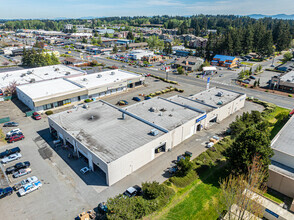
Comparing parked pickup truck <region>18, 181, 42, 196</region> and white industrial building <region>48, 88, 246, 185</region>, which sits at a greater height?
white industrial building <region>48, 88, 246, 185</region>

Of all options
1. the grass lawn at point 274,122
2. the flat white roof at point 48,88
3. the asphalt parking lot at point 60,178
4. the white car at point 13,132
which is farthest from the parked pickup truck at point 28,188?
the grass lawn at point 274,122

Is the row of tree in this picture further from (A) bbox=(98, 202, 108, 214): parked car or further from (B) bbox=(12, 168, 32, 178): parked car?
(A) bbox=(98, 202, 108, 214): parked car

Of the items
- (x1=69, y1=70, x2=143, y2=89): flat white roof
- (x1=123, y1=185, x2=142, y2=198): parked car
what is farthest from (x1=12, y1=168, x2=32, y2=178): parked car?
(x1=69, y1=70, x2=143, y2=89): flat white roof

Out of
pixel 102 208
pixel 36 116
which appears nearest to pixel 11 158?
pixel 36 116

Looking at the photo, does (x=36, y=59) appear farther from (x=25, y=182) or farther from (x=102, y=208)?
(x=102, y=208)

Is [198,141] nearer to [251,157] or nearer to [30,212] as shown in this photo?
[251,157]
